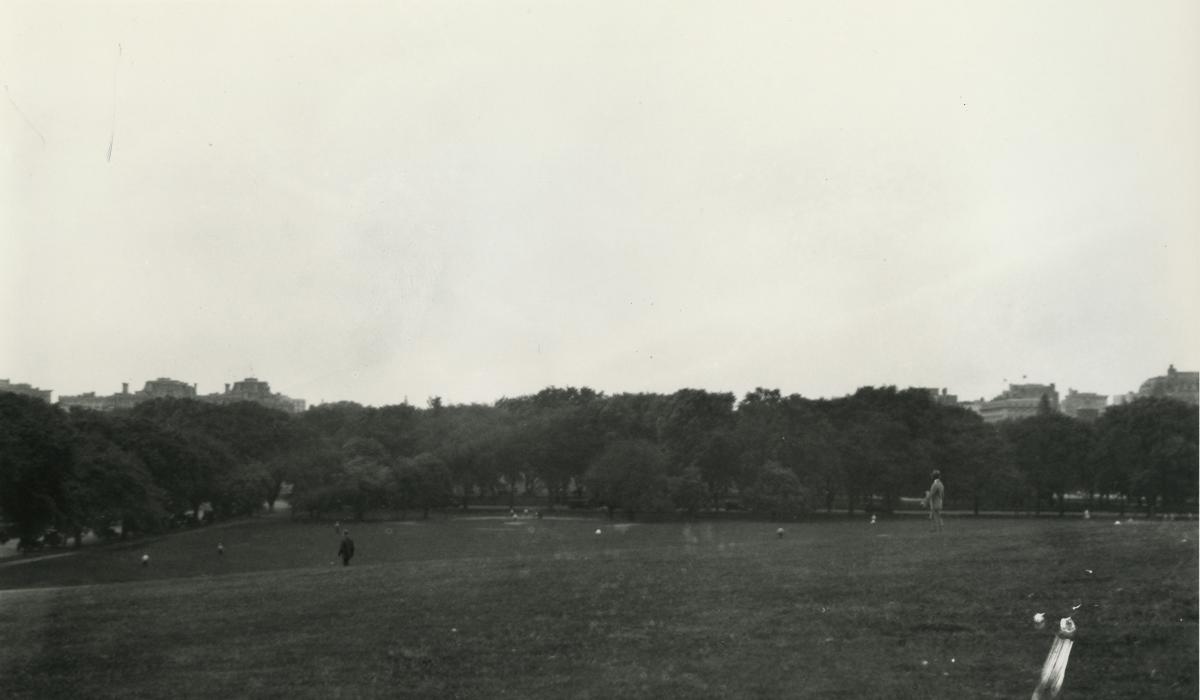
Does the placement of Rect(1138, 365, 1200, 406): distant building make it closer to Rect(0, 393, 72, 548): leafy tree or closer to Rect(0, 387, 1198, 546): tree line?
Rect(0, 387, 1198, 546): tree line

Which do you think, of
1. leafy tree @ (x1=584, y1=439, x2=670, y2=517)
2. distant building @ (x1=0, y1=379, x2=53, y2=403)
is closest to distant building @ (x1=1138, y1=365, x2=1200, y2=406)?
leafy tree @ (x1=584, y1=439, x2=670, y2=517)

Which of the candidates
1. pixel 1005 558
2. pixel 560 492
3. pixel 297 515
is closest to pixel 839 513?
pixel 560 492

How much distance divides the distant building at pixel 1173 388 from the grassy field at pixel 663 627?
125 ft

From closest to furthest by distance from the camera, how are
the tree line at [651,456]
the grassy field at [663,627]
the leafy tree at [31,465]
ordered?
1. the grassy field at [663,627]
2. the leafy tree at [31,465]
3. the tree line at [651,456]

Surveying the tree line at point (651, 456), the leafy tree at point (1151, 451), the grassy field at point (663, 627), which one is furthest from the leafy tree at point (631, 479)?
the grassy field at point (663, 627)

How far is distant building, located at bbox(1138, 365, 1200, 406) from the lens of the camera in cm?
6291

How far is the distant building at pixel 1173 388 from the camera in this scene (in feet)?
206

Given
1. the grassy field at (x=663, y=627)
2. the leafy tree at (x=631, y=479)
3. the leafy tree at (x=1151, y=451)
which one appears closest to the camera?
the grassy field at (x=663, y=627)

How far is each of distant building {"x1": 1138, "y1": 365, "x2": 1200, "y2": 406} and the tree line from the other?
1462 millimetres

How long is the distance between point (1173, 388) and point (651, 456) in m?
41.8

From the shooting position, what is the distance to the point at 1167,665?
591 inches

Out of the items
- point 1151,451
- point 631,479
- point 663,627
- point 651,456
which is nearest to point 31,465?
point 631,479

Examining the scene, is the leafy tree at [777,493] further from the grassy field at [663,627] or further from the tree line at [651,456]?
the grassy field at [663,627]

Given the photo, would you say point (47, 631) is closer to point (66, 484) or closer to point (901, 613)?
point (901, 613)
